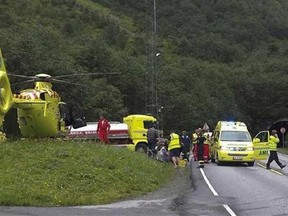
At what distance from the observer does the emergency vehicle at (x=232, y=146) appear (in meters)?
27.0

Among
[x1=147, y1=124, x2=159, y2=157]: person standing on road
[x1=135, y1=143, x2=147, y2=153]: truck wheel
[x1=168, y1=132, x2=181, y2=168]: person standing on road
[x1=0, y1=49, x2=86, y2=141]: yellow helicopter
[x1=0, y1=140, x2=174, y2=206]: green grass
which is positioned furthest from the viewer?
[x1=135, y1=143, x2=147, y2=153]: truck wheel

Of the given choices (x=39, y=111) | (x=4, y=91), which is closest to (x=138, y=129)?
(x=39, y=111)

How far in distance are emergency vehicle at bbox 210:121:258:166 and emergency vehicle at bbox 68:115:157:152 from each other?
636 cm

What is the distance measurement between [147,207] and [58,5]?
257 feet

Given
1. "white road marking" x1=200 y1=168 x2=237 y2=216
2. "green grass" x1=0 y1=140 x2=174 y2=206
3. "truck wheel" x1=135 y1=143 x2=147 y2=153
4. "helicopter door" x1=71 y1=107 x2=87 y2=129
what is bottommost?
"truck wheel" x1=135 y1=143 x2=147 y2=153

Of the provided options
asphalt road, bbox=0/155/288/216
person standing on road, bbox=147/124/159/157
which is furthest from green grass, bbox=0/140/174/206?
person standing on road, bbox=147/124/159/157

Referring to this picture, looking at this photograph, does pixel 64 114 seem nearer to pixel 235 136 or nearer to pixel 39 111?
pixel 39 111

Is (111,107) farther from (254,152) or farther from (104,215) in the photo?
(104,215)

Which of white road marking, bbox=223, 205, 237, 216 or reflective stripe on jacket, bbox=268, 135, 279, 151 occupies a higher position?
reflective stripe on jacket, bbox=268, 135, 279, 151

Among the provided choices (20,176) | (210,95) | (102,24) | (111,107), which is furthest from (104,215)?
(102,24)

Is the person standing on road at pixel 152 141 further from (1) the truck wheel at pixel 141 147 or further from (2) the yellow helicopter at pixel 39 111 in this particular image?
(2) the yellow helicopter at pixel 39 111

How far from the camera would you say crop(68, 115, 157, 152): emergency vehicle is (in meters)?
33.4

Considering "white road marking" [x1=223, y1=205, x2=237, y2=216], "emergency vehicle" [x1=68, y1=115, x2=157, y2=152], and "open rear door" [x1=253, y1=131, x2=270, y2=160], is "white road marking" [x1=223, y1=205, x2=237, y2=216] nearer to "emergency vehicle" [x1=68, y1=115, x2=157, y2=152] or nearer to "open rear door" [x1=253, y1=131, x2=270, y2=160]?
"open rear door" [x1=253, y1=131, x2=270, y2=160]

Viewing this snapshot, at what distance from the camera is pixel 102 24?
8731 cm
